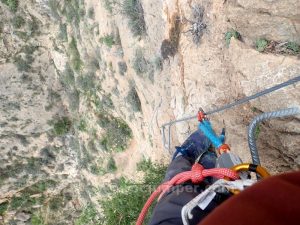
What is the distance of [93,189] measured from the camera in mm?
13008

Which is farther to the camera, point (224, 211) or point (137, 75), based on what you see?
point (137, 75)

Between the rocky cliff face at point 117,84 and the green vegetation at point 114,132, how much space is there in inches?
1.6

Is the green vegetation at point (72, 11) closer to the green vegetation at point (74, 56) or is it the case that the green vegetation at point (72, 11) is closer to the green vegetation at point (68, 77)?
the green vegetation at point (74, 56)

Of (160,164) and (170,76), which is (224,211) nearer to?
(170,76)

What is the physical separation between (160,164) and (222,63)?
2.73 metres

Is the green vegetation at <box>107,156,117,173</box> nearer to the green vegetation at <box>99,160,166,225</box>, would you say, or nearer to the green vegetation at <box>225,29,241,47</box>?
the green vegetation at <box>99,160,166,225</box>

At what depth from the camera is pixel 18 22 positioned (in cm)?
1319

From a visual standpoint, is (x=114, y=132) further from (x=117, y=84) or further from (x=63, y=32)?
(x=63, y=32)

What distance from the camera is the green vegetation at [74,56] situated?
11.2m

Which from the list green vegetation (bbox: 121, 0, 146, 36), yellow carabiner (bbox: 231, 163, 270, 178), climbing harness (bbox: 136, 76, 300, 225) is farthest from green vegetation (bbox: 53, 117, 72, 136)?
yellow carabiner (bbox: 231, 163, 270, 178)

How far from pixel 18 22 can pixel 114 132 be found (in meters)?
6.25

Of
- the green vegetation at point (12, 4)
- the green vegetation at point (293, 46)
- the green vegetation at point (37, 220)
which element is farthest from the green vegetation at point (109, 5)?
the green vegetation at point (37, 220)

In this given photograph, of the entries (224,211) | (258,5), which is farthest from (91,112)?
(224,211)

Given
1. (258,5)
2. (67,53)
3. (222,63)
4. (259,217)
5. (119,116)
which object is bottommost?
(119,116)
